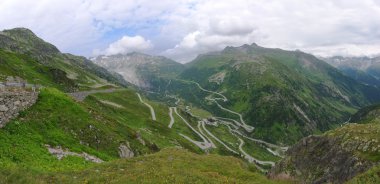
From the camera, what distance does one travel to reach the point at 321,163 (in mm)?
51469

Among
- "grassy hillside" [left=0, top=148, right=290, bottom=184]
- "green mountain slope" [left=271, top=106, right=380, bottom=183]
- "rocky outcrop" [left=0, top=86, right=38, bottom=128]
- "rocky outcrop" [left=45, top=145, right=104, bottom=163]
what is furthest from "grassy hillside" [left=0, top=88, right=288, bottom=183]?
"green mountain slope" [left=271, top=106, right=380, bottom=183]

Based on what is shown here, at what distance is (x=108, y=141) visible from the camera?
2635 inches

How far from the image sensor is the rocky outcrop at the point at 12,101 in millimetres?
51031

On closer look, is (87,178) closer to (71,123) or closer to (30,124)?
(30,124)

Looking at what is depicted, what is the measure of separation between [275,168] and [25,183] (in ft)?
129

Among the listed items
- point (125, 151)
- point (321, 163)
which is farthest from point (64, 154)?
point (321, 163)

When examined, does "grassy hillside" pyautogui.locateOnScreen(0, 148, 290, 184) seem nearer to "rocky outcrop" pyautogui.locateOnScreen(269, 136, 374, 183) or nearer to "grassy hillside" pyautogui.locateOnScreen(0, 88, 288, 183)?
"grassy hillside" pyautogui.locateOnScreen(0, 88, 288, 183)

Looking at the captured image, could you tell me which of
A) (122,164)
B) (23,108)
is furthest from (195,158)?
(23,108)

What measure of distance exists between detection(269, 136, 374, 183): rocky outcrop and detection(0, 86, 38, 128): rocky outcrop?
131ft

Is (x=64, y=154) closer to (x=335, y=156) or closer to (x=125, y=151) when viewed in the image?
(x=125, y=151)

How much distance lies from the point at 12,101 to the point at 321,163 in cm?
4517

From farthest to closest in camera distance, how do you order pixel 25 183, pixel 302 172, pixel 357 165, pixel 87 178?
pixel 302 172
pixel 357 165
pixel 87 178
pixel 25 183

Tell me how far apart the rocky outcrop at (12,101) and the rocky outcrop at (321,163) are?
3986 centimetres

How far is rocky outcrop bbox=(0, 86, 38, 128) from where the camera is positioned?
5103 centimetres
